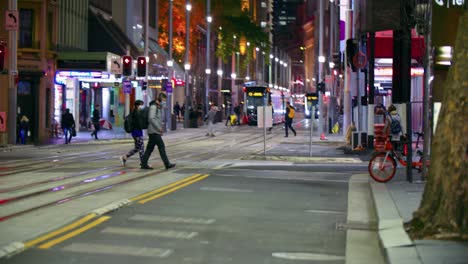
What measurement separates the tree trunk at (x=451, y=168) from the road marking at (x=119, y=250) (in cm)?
309

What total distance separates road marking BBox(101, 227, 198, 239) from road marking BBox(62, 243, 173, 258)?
873 mm

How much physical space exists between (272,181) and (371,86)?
40.8ft

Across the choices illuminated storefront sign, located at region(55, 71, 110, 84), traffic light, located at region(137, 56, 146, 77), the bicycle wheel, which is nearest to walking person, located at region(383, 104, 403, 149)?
the bicycle wheel

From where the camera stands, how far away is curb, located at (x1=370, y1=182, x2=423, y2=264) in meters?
7.83

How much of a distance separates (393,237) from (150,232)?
126 inches

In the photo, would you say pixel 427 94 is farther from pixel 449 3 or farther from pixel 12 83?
pixel 12 83

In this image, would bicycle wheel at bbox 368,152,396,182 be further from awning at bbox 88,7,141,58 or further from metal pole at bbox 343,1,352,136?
awning at bbox 88,7,141,58

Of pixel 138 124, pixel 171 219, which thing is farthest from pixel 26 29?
pixel 171 219

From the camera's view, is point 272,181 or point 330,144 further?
point 330,144

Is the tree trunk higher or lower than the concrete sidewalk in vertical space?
higher

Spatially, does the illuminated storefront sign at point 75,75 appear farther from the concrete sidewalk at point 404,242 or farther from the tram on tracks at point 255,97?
the concrete sidewalk at point 404,242

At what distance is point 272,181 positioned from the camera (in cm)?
1698

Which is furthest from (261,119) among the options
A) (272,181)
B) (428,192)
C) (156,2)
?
(156,2)

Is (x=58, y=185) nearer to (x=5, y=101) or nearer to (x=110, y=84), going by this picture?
(x=5, y=101)
